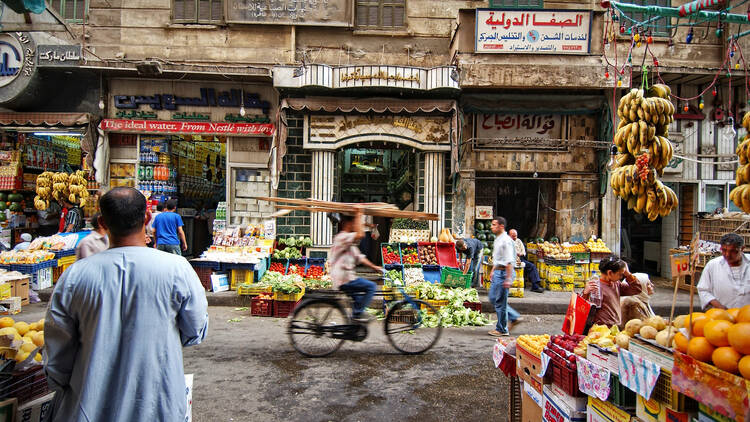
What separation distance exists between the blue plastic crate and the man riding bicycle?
176 inches

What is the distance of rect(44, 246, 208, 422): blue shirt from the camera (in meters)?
2.11

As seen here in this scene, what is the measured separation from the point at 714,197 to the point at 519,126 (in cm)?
614

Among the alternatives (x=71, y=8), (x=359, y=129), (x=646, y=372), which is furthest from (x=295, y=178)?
(x=646, y=372)

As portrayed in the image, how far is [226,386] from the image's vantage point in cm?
502

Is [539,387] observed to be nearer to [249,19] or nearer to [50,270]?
[50,270]

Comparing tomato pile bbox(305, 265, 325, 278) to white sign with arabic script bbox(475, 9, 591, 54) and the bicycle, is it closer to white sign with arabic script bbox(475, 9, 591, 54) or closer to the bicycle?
the bicycle

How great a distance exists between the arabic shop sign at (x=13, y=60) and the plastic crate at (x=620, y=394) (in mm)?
14038

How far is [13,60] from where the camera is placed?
11.1 m

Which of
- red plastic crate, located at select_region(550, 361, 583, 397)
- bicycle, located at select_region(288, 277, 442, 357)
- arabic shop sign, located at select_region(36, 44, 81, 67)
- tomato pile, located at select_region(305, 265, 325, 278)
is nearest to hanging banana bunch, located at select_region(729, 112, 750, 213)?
red plastic crate, located at select_region(550, 361, 583, 397)

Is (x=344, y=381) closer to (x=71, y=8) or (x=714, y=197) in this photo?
(x=714, y=197)

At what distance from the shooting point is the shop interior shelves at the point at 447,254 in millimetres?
10789

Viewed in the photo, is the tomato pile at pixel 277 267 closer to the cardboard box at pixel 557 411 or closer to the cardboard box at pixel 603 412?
the cardboard box at pixel 557 411

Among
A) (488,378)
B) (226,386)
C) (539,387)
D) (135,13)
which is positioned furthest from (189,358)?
(135,13)

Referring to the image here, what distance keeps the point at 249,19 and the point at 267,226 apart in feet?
19.0
